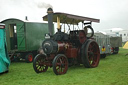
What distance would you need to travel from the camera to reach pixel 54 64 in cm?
550

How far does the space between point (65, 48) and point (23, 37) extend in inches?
156

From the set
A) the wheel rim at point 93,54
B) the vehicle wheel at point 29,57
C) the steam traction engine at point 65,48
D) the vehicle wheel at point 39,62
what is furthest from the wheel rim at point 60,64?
the vehicle wheel at point 29,57

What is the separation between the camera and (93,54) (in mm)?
7375

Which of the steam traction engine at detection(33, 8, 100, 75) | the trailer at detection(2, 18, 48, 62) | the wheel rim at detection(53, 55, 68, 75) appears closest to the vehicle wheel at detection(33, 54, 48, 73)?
the steam traction engine at detection(33, 8, 100, 75)

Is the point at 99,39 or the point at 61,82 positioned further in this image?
the point at 99,39

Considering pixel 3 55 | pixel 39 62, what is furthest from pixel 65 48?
pixel 3 55

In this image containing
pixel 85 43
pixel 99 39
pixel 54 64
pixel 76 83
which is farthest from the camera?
pixel 99 39

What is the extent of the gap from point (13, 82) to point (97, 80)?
7.95ft

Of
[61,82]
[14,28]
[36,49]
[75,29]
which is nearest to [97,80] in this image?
[61,82]

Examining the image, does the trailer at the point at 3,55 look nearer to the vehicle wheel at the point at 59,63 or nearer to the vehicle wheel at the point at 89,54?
the vehicle wheel at the point at 59,63

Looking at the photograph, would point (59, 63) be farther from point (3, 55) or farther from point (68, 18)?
point (3, 55)

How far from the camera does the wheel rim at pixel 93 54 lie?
7113mm

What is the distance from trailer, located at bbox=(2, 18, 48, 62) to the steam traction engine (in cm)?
283

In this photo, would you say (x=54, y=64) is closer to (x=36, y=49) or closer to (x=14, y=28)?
(x=36, y=49)
